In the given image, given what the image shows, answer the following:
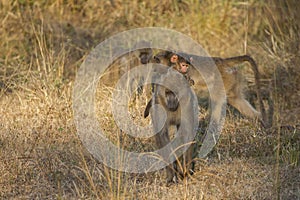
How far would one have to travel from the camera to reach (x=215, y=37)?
9086 mm

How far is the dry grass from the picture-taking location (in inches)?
184

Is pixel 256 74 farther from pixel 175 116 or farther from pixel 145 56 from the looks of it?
pixel 175 116

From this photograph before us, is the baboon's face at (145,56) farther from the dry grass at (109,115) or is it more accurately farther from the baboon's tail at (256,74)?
the baboon's tail at (256,74)

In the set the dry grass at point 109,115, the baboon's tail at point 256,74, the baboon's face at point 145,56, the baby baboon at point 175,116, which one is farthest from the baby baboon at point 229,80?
the baby baboon at point 175,116

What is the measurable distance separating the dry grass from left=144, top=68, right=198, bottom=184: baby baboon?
14cm

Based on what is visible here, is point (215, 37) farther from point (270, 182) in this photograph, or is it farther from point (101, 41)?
point (270, 182)

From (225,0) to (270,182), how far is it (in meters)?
5.00

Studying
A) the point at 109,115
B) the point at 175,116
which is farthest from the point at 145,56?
the point at 175,116

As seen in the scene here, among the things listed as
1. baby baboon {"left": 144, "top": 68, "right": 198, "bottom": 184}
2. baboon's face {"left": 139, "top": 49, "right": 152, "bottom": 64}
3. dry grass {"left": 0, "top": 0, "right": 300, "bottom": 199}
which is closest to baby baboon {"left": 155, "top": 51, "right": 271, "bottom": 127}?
Answer: dry grass {"left": 0, "top": 0, "right": 300, "bottom": 199}

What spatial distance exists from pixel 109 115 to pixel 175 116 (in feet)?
4.24

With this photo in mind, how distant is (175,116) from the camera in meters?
4.91

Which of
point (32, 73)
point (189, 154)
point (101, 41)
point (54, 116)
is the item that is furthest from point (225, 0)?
point (189, 154)

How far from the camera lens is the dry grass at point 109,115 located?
15.3 feet

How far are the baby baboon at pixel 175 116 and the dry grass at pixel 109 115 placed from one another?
0.45 ft
